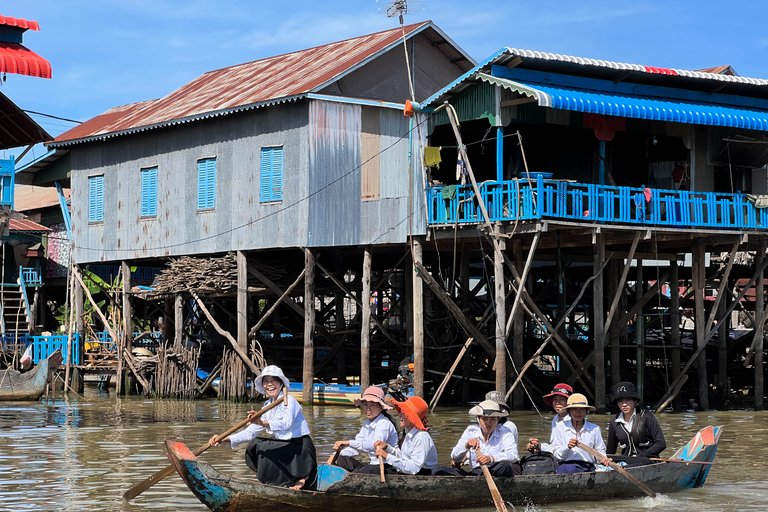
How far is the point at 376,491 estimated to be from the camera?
11.2 m

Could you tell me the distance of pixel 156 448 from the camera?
17219 mm

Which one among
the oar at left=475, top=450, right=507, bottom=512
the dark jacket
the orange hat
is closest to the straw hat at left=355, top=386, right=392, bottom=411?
the orange hat

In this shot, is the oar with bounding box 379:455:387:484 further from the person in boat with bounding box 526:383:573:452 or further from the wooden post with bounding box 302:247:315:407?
the wooden post with bounding box 302:247:315:407

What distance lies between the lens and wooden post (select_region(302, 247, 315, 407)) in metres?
24.4

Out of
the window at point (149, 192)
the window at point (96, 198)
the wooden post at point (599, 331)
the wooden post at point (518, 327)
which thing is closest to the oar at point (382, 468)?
the wooden post at point (599, 331)

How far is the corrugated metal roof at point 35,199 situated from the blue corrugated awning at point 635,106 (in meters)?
26.3

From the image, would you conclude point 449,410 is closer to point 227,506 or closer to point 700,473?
point 700,473

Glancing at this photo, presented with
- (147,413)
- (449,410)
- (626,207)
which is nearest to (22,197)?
(147,413)

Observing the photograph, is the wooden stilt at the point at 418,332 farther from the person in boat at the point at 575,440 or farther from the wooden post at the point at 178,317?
the person in boat at the point at 575,440

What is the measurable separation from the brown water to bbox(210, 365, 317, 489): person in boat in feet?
4.83

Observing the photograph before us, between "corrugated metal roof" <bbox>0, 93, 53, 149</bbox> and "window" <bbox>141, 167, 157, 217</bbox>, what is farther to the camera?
"window" <bbox>141, 167, 157, 217</bbox>

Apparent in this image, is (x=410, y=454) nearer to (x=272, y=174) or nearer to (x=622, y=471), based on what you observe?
(x=622, y=471)

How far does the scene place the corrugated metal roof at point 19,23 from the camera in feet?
50.4

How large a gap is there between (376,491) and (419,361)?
11.3 meters
